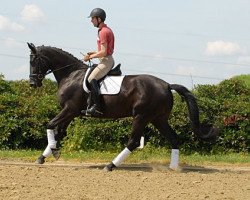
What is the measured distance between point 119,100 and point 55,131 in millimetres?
1530

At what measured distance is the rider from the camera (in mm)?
11109

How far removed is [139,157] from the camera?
1323cm

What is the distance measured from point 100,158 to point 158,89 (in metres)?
2.61

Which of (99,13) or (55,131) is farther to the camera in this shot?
(55,131)

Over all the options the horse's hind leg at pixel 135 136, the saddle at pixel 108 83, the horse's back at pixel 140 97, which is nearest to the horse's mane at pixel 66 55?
the saddle at pixel 108 83

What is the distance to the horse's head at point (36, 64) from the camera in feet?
38.3

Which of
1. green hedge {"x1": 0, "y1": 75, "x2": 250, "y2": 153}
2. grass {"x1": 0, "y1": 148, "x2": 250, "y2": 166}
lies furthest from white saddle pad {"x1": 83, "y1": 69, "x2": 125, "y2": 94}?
green hedge {"x1": 0, "y1": 75, "x2": 250, "y2": 153}

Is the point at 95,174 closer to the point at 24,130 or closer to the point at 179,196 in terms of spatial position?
the point at 179,196

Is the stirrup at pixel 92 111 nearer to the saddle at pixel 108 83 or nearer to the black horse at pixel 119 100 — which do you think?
the black horse at pixel 119 100

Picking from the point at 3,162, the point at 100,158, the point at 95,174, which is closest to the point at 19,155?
the point at 3,162

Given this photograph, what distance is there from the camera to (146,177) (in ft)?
33.4

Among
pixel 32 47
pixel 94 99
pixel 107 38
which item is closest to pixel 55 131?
pixel 94 99

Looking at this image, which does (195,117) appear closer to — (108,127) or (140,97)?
(140,97)

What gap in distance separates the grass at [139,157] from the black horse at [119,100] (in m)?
1.20
